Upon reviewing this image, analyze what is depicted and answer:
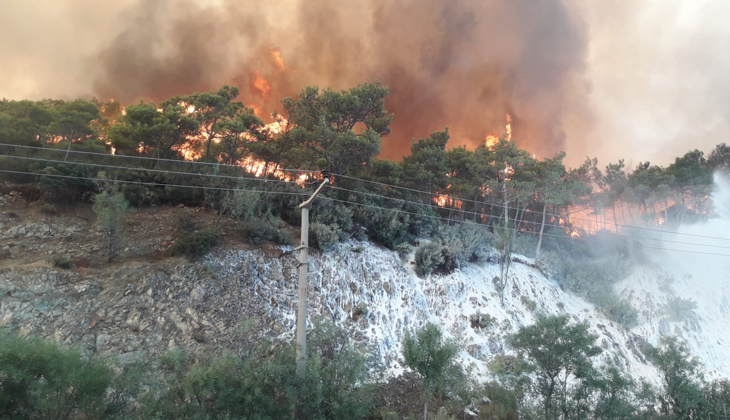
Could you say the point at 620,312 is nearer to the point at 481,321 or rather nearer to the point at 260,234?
the point at 481,321

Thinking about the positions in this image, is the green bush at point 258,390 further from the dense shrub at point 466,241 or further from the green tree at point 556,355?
the dense shrub at point 466,241

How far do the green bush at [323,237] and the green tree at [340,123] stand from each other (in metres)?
6.42

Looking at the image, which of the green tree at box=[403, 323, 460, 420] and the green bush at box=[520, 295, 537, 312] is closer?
the green tree at box=[403, 323, 460, 420]

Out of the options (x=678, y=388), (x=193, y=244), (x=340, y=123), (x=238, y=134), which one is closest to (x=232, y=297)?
(x=193, y=244)

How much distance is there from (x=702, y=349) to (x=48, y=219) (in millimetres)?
47859

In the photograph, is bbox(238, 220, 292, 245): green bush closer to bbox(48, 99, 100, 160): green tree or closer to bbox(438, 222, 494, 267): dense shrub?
bbox(438, 222, 494, 267): dense shrub

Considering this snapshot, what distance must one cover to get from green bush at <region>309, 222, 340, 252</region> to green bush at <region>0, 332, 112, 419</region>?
44.3 feet

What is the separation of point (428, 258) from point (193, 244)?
1494 cm

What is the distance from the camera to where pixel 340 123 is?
3047 cm

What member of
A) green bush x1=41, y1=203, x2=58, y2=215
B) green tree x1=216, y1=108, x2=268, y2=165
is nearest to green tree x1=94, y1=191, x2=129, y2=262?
green bush x1=41, y1=203, x2=58, y2=215

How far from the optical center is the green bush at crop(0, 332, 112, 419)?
8.96 metres

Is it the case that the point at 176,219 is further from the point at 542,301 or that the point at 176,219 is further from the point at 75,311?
the point at 542,301

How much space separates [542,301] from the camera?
28.7 meters

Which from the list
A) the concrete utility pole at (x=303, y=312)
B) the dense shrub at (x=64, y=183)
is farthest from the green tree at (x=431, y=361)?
the dense shrub at (x=64, y=183)
